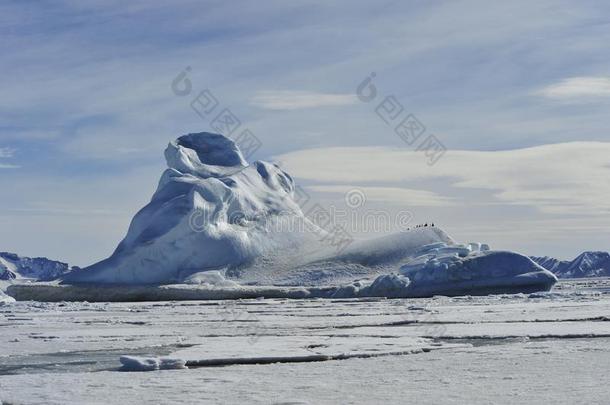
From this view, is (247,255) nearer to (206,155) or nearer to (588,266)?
(206,155)

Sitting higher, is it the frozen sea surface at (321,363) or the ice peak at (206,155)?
the ice peak at (206,155)

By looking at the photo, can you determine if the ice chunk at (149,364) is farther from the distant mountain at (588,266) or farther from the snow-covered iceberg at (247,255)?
the distant mountain at (588,266)

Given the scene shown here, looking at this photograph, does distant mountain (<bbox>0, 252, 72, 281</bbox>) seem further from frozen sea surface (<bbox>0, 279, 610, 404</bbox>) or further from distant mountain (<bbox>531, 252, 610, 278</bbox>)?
frozen sea surface (<bbox>0, 279, 610, 404</bbox>)

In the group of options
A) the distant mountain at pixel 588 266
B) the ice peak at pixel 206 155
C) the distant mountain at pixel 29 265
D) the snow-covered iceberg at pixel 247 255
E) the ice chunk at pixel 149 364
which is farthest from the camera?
the distant mountain at pixel 29 265

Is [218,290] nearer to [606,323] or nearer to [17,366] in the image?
[606,323]

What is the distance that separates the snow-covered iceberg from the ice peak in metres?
0.08

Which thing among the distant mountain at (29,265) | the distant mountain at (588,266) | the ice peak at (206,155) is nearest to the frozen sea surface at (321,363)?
the ice peak at (206,155)

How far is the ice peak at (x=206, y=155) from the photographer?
2000 inches

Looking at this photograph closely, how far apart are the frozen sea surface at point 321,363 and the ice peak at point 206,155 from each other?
34.3 m

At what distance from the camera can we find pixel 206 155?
53.6m

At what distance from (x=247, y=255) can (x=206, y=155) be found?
925cm

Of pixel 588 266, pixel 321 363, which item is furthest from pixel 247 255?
pixel 588 266

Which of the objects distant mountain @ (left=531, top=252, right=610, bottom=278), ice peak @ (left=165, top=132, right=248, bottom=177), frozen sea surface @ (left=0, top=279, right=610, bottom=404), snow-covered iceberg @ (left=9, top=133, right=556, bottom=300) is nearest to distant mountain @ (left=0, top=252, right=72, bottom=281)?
distant mountain @ (left=531, top=252, right=610, bottom=278)

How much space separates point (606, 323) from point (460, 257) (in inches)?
935
